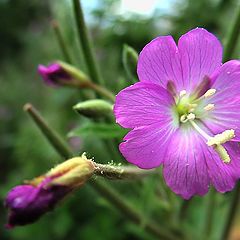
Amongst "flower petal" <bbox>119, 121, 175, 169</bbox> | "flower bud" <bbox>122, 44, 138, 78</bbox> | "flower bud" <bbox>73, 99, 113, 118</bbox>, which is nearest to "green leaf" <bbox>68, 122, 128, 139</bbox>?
"flower bud" <bbox>73, 99, 113, 118</bbox>

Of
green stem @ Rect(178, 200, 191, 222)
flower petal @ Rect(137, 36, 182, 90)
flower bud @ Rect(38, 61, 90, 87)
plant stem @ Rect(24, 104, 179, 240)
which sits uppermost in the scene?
flower bud @ Rect(38, 61, 90, 87)

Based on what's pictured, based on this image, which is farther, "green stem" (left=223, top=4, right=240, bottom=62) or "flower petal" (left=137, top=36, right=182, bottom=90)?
"green stem" (left=223, top=4, right=240, bottom=62)

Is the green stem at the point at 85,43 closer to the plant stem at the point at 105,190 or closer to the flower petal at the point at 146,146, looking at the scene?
the plant stem at the point at 105,190

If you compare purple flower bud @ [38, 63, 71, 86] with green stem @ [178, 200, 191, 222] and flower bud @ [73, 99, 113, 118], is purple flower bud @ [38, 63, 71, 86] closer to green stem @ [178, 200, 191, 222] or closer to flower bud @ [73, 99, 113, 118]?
flower bud @ [73, 99, 113, 118]

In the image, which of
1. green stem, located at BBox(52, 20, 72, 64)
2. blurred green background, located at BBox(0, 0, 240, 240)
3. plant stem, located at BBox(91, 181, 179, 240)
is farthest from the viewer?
blurred green background, located at BBox(0, 0, 240, 240)

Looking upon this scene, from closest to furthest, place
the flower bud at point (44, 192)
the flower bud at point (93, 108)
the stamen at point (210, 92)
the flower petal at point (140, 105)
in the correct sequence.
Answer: the flower bud at point (44, 192) → the flower petal at point (140, 105) → the stamen at point (210, 92) → the flower bud at point (93, 108)

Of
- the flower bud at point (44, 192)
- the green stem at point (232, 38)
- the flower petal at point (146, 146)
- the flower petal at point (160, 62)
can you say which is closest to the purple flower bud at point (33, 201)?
the flower bud at point (44, 192)

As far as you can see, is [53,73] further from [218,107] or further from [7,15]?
[7,15]
